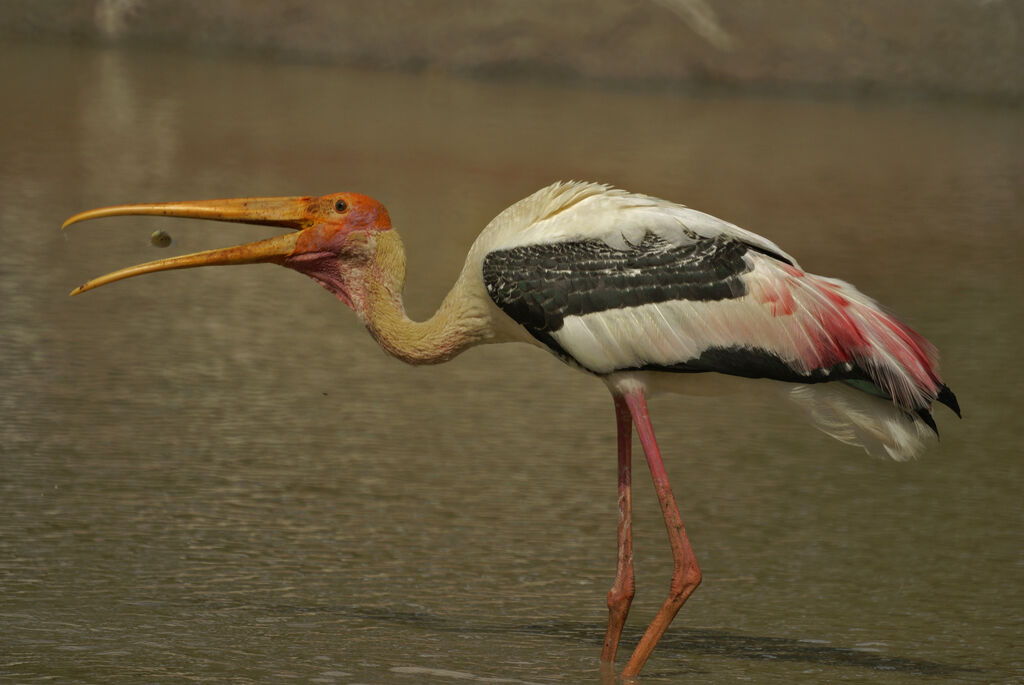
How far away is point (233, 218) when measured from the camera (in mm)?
3955

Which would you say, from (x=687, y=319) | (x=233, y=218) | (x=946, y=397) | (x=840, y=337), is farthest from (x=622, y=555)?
(x=233, y=218)

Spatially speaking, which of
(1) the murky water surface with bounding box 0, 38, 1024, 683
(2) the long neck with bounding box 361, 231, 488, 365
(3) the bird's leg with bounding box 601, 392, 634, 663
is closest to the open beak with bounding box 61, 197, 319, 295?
(2) the long neck with bounding box 361, 231, 488, 365

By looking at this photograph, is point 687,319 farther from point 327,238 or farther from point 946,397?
point 327,238

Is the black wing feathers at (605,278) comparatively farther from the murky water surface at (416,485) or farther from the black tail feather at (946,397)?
the black tail feather at (946,397)

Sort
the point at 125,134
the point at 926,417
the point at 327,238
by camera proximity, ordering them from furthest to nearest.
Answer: the point at 125,134 < the point at 327,238 < the point at 926,417

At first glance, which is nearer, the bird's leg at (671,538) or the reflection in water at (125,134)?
the bird's leg at (671,538)

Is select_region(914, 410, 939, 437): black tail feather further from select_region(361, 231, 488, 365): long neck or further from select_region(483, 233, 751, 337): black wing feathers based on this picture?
select_region(361, 231, 488, 365): long neck

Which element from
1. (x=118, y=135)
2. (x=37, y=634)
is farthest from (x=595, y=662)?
(x=118, y=135)

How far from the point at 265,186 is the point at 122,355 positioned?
3410mm

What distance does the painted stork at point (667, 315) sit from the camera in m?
3.79

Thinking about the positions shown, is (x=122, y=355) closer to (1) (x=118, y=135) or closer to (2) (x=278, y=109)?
(1) (x=118, y=135)

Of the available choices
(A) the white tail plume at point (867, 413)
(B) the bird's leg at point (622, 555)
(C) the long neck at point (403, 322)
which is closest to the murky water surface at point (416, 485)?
(B) the bird's leg at point (622, 555)

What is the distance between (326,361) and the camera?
6.38 metres

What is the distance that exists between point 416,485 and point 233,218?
1.30 m
